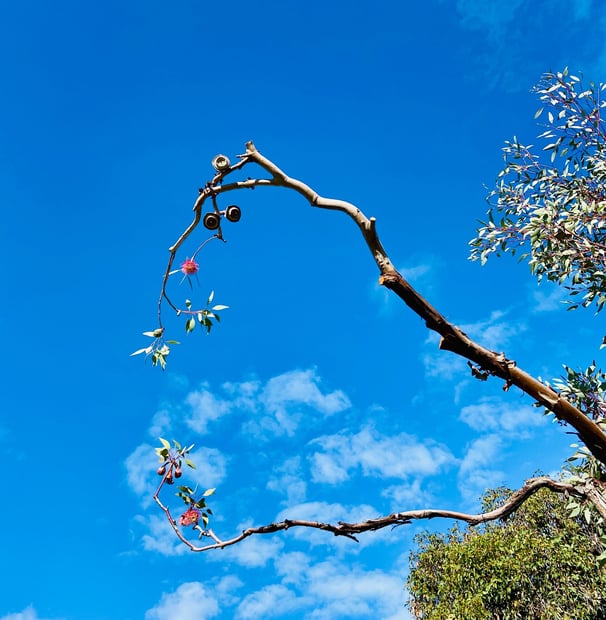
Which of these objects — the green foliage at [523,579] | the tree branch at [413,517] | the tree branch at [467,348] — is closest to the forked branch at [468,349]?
the tree branch at [467,348]

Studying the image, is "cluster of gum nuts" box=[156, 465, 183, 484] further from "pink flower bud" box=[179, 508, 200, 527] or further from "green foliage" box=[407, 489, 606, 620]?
"green foliage" box=[407, 489, 606, 620]

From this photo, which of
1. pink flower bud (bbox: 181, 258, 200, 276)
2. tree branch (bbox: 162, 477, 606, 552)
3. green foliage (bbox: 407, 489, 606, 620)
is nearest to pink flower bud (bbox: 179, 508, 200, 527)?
tree branch (bbox: 162, 477, 606, 552)

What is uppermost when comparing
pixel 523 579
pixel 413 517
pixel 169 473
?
pixel 523 579

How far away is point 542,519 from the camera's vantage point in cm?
2112

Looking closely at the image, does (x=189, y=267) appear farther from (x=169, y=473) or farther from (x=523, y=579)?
(x=523, y=579)

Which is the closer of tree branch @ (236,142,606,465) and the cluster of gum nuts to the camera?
tree branch @ (236,142,606,465)

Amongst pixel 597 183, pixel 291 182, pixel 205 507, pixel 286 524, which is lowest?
pixel 286 524

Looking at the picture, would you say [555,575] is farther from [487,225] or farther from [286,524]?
[286,524]

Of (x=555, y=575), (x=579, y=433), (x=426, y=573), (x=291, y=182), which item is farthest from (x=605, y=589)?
(x=291, y=182)

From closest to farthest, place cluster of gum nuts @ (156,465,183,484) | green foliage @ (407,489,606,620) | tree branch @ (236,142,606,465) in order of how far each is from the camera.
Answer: tree branch @ (236,142,606,465)
cluster of gum nuts @ (156,465,183,484)
green foliage @ (407,489,606,620)

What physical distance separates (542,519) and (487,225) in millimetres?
18450

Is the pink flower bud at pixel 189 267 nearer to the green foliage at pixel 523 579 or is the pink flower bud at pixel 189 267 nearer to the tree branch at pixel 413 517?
the tree branch at pixel 413 517

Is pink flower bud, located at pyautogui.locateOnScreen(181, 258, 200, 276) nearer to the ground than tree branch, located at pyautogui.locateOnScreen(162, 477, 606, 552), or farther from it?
farther from it

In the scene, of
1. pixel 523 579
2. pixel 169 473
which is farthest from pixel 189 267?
pixel 523 579
